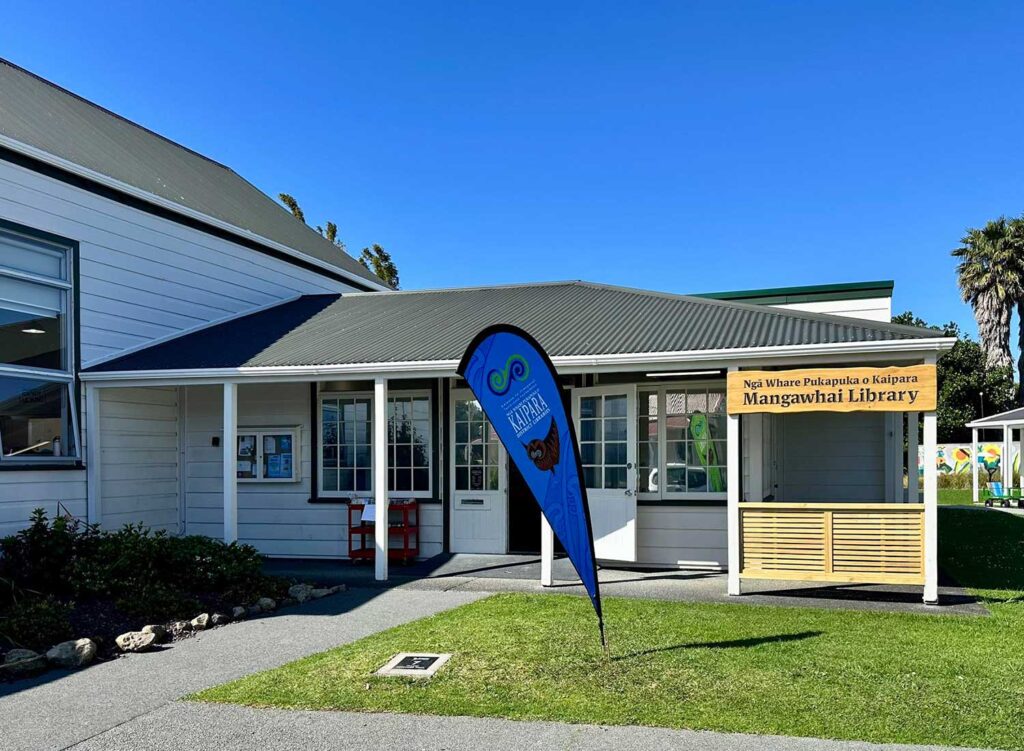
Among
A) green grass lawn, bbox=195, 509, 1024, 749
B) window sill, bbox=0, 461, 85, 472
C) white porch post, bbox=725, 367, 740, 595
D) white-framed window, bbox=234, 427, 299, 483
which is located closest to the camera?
green grass lawn, bbox=195, 509, 1024, 749

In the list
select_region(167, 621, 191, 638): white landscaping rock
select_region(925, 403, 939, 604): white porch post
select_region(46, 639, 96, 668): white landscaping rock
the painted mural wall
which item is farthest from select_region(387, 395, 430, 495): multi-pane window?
the painted mural wall

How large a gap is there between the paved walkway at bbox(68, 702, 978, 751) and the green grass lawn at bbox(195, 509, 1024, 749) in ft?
0.51

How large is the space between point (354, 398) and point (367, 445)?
721mm

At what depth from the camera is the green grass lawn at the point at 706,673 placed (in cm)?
502

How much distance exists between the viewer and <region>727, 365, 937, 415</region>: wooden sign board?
806cm

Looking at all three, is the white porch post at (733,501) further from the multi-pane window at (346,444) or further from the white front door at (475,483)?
the multi-pane window at (346,444)

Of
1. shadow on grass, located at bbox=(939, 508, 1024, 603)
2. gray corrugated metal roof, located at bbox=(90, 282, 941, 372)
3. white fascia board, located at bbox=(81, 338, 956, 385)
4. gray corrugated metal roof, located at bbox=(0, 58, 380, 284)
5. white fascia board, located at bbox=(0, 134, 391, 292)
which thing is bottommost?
shadow on grass, located at bbox=(939, 508, 1024, 603)

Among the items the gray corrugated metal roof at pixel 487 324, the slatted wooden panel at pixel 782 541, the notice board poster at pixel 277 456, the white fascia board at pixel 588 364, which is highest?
the gray corrugated metal roof at pixel 487 324

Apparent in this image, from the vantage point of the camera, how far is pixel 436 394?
11.9m

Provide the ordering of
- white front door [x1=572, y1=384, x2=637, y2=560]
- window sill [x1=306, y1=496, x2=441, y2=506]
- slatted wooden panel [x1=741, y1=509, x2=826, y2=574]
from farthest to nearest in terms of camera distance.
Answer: window sill [x1=306, y1=496, x2=441, y2=506], white front door [x1=572, y1=384, x2=637, y2=560], slatted wooden panel [x1=741, y1=509, x2=826, y2=574]

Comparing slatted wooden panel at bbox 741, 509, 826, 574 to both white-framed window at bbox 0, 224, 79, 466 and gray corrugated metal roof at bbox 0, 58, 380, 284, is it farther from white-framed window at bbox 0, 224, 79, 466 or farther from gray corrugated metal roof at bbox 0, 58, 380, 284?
gray corrugated metal roof at bbox 0, 58, 380, 284

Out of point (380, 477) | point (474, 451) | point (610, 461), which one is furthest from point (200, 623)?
point (610, 461)

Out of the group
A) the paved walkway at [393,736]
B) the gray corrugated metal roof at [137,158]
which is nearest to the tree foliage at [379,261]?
the gray corrugated metal roof at [137,158]

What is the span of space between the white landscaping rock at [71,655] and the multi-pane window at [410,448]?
18.1 feet
